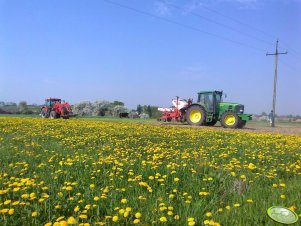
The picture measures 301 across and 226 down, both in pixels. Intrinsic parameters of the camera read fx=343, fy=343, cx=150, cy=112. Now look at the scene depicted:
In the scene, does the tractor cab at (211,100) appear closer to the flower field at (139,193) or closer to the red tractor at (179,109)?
the red tractor at (179,109)

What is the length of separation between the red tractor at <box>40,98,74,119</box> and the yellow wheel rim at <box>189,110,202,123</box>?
36.4ft

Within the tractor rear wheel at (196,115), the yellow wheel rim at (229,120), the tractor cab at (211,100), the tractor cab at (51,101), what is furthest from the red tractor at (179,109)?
→ the tractor cab at (51,101)

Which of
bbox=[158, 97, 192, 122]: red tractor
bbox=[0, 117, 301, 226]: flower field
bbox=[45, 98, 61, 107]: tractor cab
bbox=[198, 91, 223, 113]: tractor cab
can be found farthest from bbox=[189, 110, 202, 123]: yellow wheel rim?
bbox=[0, 117, 301, 226]: flower field

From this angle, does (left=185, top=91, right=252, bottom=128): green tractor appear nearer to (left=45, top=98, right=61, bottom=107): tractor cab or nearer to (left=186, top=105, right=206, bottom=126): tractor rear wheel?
(left=186, top=105, right=206, bottom=126): tractor rear wheel

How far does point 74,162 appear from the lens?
20.7ft

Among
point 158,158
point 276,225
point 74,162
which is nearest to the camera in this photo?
point 276,225

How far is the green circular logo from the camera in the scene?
2966mm

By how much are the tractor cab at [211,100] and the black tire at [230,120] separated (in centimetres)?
131

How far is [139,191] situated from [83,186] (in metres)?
0.79

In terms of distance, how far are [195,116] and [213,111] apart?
133 cm

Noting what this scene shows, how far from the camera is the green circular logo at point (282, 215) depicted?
2.97 metres

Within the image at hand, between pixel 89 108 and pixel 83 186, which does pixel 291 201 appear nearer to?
pixel 83 186

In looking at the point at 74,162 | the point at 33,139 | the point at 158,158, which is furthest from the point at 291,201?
the point at 33,139

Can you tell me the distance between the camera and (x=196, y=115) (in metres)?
23.5
